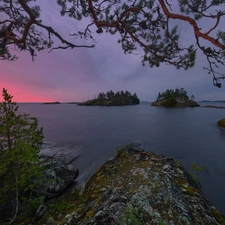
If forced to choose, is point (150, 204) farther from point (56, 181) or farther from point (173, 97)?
point (173, 97)

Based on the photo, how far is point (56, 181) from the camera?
14.8ft

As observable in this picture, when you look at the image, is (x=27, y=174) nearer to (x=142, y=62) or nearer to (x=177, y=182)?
Answer: (x=177, y=182)

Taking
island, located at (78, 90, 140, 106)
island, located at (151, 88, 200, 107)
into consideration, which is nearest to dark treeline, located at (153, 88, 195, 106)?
island, located at (151, 88, 200, 107)

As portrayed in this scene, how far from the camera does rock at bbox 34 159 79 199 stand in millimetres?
4145

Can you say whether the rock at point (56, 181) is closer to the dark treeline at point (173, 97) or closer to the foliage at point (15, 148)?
the foliage at point (15, 148)

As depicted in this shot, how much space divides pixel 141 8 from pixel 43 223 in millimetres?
5747

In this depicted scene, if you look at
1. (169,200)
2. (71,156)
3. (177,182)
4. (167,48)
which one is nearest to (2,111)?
(169,200)

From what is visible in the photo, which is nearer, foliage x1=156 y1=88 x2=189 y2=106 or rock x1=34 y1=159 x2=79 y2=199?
rock x1=34 y1=159 x2=79 y2=199

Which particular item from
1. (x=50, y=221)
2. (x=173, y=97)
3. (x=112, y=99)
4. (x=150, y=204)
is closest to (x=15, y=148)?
(x=50, y=221)

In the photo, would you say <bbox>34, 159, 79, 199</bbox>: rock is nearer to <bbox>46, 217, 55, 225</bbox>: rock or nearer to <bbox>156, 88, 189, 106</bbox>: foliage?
<bbox>46, 217, 55, 225</bbox>: rock

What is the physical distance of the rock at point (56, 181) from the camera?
4145 mm

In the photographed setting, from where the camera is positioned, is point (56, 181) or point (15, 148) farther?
point (56, 181)

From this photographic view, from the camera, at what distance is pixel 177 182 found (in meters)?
3.28

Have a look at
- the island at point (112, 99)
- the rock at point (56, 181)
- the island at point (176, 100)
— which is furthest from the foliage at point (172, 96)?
the rock at point (56, 181)
